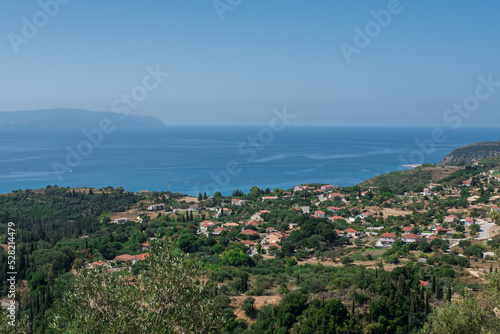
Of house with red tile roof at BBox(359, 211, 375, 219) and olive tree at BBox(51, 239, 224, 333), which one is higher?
olive tree at BBox(51, 239, 224, 333)

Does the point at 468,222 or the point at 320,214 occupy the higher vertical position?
the point at 468,222

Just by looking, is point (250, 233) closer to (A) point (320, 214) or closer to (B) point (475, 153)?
(A) point (320, 214)

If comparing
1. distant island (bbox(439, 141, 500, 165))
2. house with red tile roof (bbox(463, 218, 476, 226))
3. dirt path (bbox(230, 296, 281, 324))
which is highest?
distant island (bbox(439, 141, 500, 165))

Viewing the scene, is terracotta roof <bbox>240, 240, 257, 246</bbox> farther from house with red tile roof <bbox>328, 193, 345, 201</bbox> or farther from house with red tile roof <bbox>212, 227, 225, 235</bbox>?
house with red tile roof <bbox>328, 193, 345, 201</bbox>

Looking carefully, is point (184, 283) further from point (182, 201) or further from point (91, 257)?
point (182, 201)

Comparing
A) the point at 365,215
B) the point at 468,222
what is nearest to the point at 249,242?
the point at 365,215

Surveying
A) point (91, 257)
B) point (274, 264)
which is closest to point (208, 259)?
point (274, 264)

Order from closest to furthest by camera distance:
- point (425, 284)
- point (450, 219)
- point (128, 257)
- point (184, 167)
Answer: point (425, 284) → point (128, 257) → point (450, 219) → point (184, 167)

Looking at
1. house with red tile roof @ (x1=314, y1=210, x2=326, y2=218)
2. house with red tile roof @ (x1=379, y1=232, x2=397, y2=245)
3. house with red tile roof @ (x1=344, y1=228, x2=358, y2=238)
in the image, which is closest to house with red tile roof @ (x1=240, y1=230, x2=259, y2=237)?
house with red tile roof @ (x1=344, y1=228, x2=358, y2=238)
